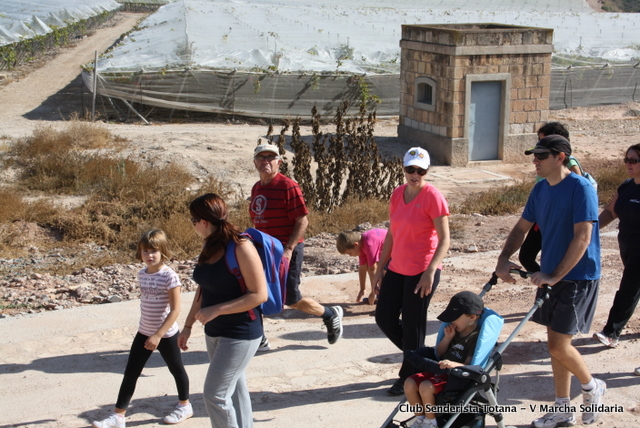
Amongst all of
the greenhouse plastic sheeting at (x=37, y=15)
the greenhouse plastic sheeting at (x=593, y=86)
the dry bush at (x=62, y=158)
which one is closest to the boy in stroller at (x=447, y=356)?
the dry bush at (x=62, y=158)

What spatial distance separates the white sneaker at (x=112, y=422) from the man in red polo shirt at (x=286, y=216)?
151 cm

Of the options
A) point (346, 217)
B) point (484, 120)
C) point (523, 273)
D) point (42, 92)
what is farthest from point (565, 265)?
point (42, 92)

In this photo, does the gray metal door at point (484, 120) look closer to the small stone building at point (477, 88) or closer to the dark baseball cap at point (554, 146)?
the small stone building at point (477, 88)

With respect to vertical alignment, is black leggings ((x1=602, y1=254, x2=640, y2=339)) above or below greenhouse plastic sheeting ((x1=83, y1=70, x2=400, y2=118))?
below

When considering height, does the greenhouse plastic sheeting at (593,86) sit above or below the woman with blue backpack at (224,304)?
above

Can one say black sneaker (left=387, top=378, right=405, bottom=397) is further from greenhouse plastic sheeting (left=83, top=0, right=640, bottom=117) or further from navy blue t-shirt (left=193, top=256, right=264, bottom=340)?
greenhouse plastic sheeting (left=83, top=0, right=640, bottom=117)

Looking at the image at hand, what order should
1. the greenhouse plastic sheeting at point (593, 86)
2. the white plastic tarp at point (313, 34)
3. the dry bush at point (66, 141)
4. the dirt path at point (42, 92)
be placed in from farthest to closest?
1. the greenhouse plastic sheeting at point (593, 86)
2. the white plastic tarp at point (313, 34)
3. the dirt path at point (42, 92)
4. the dry bush at point (66, 141)

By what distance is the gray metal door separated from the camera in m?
16.8

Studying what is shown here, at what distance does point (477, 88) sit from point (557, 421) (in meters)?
13.3

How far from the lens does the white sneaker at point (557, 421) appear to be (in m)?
4.29

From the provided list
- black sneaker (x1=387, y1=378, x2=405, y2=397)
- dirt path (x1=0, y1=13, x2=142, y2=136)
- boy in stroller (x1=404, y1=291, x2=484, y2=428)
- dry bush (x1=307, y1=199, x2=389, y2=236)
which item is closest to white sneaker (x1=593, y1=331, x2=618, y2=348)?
black sneaker (x1=387, y1=378, x2=405, y2=397)

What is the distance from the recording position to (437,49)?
54.6 ft

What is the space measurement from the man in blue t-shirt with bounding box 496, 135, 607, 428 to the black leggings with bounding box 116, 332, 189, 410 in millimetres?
2130

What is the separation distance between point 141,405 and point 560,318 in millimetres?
2649
